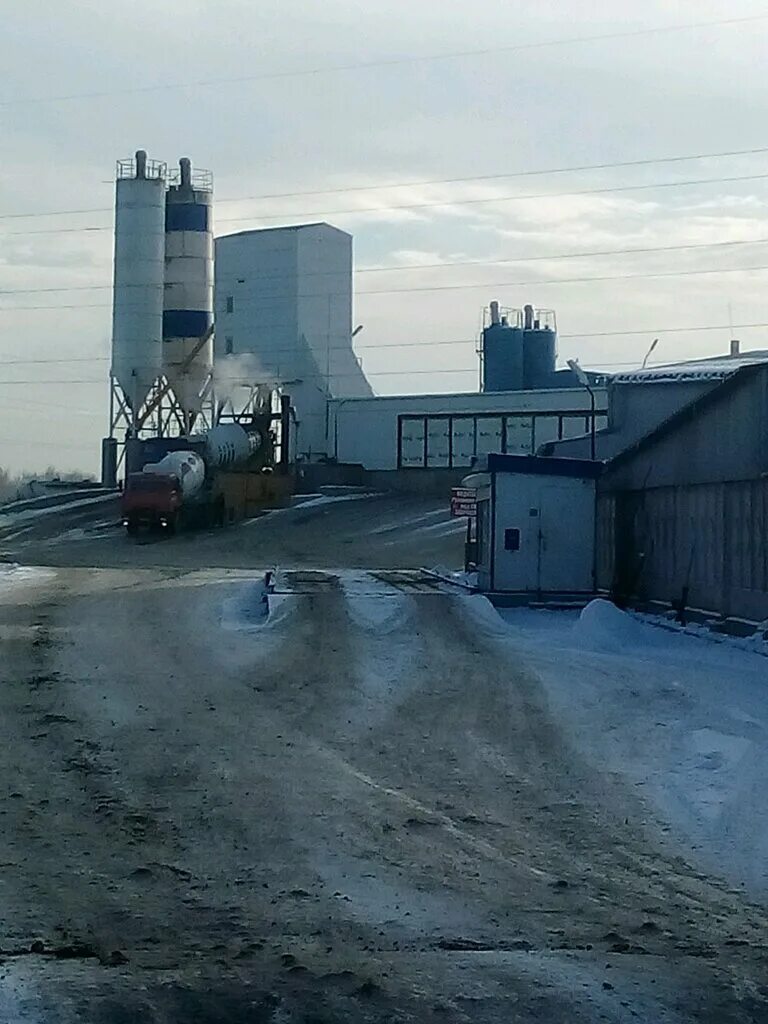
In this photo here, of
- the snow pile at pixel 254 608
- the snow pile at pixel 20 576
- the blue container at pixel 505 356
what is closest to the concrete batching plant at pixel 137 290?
the blue container at pixel 505 356

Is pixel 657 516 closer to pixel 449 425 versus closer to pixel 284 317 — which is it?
pixel 449 425

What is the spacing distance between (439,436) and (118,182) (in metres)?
19.1

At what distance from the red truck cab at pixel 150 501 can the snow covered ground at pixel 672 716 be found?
27.6 meters

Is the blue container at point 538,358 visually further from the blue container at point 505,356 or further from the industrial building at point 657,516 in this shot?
the industrial building at point 657,516

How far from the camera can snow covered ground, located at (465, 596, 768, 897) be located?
32.9 feet

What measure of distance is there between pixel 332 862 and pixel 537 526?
18240 millimetres

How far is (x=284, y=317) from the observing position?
71312 millimetres

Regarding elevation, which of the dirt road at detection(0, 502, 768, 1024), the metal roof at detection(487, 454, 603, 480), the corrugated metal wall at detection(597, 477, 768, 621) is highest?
the metal roof at detection(487, 454, 603, 480)

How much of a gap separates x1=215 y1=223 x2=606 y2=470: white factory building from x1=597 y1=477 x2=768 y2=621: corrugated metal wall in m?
38.8

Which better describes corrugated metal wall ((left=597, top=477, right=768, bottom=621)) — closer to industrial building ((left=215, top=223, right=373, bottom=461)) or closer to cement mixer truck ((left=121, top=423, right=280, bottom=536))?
cement mixer truck ((left=121, top=423, right=280, bottom=536))

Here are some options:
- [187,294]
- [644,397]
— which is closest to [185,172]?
[187,294]

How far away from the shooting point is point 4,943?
7074mm

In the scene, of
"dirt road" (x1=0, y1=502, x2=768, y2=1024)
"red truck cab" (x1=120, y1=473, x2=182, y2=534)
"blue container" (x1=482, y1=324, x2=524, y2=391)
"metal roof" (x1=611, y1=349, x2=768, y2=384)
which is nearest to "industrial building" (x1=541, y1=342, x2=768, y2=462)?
"metal roof" (x1=611, y1=349, x2=768, y2=384)

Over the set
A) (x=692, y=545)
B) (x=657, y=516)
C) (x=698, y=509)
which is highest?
(x=698, y=509)
